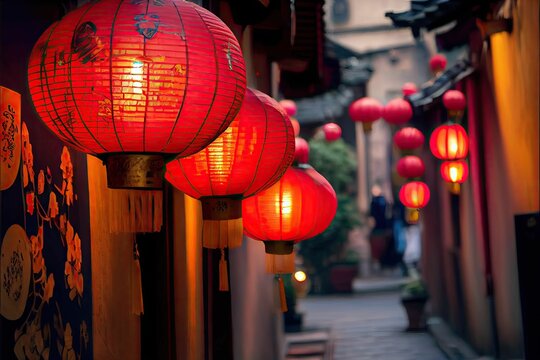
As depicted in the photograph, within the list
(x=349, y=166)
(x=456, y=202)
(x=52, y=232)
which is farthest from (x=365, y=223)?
(x=52, y=232)

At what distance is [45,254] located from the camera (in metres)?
3.23

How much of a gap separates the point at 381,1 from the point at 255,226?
1214 inches

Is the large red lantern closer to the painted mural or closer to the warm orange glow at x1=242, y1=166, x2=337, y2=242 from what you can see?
the painted mural

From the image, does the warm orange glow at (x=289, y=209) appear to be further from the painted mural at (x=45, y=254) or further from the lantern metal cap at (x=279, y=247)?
the painted mural at (x=45, y=254)

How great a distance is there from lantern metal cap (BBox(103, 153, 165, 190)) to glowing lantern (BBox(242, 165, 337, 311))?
Answer: 236 centimetres

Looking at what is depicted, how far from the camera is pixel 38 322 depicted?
10.2ft

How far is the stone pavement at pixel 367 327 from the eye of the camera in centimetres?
1489

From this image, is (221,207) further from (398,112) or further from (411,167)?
(398,112)

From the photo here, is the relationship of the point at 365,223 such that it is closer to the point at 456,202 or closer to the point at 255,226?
the point at 456,202

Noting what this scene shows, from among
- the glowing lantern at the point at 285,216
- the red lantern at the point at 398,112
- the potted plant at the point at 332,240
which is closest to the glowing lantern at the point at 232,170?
the glowing lantern at the point at 285,216

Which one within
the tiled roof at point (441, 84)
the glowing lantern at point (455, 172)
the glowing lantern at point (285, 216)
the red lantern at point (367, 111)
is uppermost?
the tiled roof at point (441, 84)

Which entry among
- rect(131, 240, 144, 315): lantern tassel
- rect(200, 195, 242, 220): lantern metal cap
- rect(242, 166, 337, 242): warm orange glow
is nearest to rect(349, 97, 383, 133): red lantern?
rect(242, 166, 337, 242): warm orange glow

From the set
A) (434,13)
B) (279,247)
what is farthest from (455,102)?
(279,247)

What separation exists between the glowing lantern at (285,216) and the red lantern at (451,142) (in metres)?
6.38
